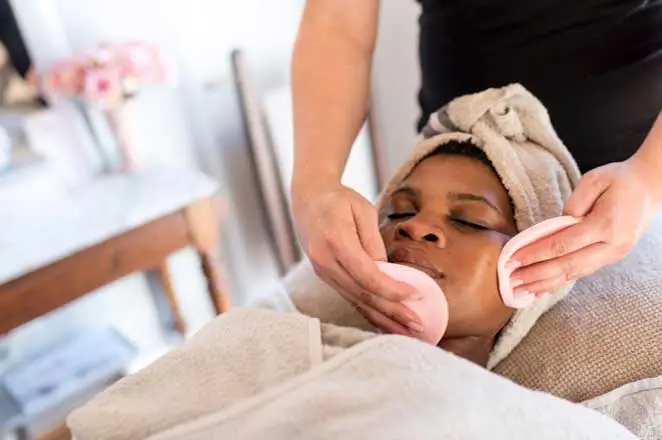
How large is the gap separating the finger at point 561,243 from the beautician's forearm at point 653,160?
0.28ft

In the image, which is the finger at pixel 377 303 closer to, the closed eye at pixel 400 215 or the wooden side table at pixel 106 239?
the closed eye at pixel 400 215

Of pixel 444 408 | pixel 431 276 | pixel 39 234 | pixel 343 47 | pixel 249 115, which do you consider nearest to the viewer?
pixel 444 408

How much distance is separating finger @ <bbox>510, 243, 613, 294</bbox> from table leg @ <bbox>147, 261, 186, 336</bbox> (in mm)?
1286

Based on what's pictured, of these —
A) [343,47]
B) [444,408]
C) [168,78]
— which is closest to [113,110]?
[168,78]

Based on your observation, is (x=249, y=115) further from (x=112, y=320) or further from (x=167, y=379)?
(x=167, y=379)

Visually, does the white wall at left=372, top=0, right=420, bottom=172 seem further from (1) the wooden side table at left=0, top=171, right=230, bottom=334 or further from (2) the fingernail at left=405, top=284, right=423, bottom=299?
(2) the fingernail at left=405, top=284, right=423, bottom=299

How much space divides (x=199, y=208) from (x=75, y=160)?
1.17 ft

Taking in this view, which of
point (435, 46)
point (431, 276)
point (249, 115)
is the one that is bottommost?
point (249, 115)

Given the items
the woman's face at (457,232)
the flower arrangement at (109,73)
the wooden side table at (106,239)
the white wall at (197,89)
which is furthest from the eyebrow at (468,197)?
the white wall at (197,89)

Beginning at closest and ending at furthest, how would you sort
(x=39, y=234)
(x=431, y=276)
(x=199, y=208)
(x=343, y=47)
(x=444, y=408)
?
(x=444, y=408)
(x=431, y=276)
(x=343, y=47)
(x=39, y=234)
(x=199, y=208)

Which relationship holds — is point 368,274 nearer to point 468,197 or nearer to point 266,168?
point 468,197

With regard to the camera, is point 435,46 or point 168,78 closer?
point 435,46

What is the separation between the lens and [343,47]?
93cm

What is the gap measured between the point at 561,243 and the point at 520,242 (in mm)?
39
